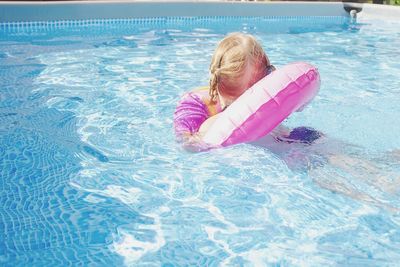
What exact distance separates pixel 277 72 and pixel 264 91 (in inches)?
5.9

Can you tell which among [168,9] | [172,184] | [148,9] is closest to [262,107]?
[172,184]

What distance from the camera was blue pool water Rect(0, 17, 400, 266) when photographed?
8.06ft

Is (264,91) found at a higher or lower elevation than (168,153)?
higher

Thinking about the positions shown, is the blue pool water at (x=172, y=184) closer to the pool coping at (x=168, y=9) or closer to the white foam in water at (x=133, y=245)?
the white foam in water at (x=133, y=245)

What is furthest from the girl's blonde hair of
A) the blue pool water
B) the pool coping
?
the pool coping

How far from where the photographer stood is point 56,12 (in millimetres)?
9086

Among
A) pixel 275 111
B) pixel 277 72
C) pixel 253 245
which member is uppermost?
pixel 277 72

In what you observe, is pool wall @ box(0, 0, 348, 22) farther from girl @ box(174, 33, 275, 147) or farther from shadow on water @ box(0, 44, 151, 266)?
girl @ box(174, 33, 275, 147)

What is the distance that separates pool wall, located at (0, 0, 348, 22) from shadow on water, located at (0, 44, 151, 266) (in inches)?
195

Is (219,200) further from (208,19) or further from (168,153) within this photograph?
(208,19)

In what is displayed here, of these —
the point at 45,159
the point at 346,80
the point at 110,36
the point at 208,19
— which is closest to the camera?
the point at 45,159

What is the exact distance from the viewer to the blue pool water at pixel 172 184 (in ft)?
8.06

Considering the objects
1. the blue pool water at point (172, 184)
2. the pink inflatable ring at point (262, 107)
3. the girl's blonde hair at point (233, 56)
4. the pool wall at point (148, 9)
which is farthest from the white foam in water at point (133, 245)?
the pool wall at point (148, 9)

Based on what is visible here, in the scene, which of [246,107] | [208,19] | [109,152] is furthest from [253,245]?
[208,19]
